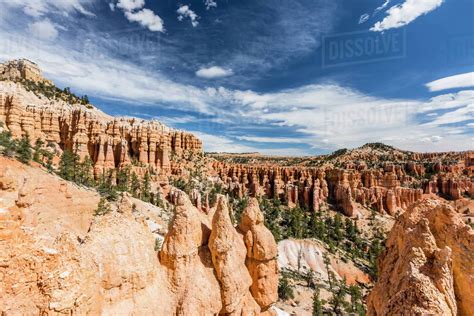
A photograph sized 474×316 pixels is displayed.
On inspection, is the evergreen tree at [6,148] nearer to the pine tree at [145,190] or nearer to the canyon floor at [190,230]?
the canyon floor at [190,230]

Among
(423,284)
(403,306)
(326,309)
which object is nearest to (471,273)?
(423,284)

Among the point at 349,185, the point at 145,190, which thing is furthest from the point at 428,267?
the point at 349,185

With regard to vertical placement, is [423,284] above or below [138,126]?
below

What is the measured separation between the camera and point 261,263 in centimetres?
1120

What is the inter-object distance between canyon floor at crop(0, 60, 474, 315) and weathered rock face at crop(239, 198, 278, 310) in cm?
6

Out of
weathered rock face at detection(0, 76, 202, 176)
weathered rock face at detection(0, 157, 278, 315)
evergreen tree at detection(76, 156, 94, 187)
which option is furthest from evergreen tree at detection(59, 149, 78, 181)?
weathered rock face at detection(0, 157, 278, 315)

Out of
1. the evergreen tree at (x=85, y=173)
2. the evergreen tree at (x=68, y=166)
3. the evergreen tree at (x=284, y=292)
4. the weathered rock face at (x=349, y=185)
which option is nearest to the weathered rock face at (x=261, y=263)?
the evergreen tree at (x=284, y=292)

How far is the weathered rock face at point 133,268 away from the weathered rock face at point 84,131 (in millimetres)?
54756

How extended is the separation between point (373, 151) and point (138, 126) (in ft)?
421

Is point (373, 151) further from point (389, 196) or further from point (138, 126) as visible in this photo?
point (138, 126)

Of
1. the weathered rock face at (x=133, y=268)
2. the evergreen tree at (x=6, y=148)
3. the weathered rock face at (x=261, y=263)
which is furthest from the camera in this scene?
the evergreen tree at (x=6, y=148)

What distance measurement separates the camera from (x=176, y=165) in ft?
239

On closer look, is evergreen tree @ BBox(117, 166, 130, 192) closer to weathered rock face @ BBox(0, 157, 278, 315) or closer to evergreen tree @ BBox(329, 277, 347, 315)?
evergreen tree @ BBox(329, 277, 347, 315)

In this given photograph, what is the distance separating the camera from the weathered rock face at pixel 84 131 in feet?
171
